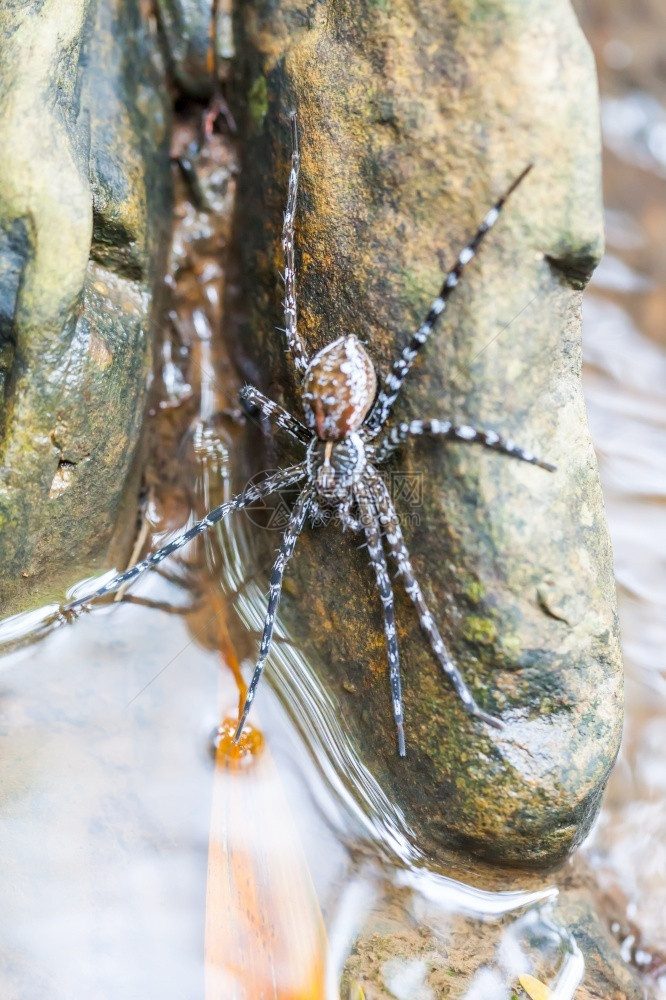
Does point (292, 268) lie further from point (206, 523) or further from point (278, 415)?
point (206, 523)

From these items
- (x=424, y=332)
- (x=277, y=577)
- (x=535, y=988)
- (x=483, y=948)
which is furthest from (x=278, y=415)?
(x=535, y=988)

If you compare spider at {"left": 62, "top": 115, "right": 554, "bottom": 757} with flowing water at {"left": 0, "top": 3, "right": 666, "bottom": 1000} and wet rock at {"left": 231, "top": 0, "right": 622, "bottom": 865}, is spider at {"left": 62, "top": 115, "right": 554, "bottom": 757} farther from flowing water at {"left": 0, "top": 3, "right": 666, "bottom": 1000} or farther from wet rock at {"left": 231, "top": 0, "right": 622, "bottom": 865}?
flowing water at {"left": 0, "top": 3, "right": 666, "bottom": 1000}

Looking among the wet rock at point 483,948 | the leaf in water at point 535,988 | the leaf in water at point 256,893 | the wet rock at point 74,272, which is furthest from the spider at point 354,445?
the leaf in water at point 535,988

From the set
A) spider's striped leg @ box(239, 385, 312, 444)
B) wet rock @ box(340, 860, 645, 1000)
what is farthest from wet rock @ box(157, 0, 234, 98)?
wet rock @ box(340, 860, 645, 1000)

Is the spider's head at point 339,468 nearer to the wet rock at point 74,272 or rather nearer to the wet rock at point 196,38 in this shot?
the wet rock at point 74,272

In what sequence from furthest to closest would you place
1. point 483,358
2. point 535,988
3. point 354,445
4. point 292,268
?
point 292,268 < point 354,445 < point 535,988 < point 483,358
